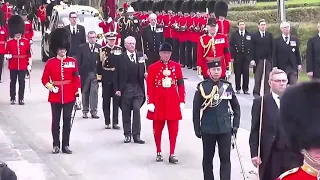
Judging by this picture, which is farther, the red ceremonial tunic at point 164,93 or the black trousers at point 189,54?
the black trousers at point 189,54

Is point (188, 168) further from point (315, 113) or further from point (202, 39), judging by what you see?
point (315, 113)

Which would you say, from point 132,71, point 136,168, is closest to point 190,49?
point 132,71

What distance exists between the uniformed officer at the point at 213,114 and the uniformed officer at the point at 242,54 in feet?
30.3

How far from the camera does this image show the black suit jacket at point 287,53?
1591cm

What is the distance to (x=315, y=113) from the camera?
4.96 meters

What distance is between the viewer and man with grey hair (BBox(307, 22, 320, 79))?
1541 centimetres

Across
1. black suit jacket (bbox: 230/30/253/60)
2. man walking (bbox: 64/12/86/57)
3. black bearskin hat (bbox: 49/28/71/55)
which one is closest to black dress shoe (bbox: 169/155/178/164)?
black bearskin hat (bbox: 49/28/71/55)

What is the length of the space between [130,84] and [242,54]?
20.8ft

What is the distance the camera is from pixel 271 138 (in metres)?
8.17

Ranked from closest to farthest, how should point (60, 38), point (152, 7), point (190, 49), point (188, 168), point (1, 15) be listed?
point (188, 168) < point (60, 38) < point (190, 49) < point (1, 15) < point (152, 7)

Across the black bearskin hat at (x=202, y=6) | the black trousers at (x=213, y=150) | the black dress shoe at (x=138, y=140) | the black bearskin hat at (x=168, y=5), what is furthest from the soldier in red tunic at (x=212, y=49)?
the black bearskin hat at (x=168, y=5)

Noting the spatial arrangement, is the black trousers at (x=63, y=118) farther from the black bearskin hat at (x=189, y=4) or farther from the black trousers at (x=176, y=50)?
the black bearskin hat at (x=189, y=4)

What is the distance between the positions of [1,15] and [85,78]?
11.2 m

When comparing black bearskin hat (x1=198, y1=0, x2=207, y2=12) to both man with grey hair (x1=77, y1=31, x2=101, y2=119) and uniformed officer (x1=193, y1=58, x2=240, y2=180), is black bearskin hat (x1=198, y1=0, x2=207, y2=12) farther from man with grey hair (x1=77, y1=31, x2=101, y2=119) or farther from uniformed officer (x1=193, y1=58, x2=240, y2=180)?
uniformed officer (x1=193, y1=58, x2=240, y2=180)
